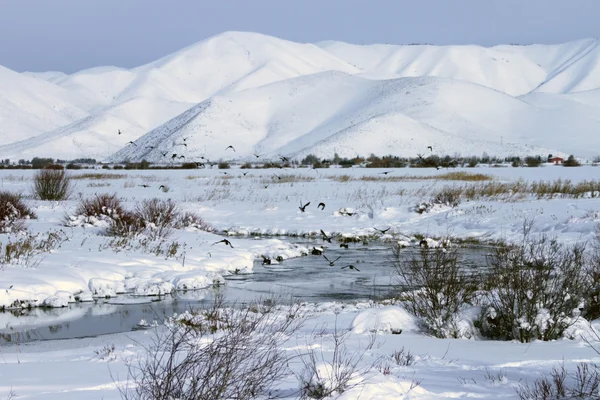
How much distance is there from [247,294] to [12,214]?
12013mm

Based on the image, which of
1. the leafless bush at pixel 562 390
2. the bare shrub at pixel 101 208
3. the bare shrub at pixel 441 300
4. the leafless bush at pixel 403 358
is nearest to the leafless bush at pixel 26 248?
the bare shrub at pixel 101 208

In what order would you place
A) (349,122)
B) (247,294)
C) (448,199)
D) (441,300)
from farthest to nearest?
(349,122) → (448,199) → (247,294) → (441,300)

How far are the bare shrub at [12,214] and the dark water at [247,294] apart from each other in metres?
7.42

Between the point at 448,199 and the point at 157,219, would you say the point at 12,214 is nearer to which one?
the point at 157,219

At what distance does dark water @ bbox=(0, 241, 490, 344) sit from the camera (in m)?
11.6

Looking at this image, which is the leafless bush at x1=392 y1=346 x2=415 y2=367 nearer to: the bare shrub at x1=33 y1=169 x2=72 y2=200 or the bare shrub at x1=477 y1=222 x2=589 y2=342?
the bare shrub at x1=477 y1=222 x2=589 y2=342

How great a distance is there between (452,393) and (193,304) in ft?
24.6

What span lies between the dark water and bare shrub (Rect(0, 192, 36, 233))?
742 cm

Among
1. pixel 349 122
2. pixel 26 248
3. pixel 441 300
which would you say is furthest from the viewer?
pixel 349 122

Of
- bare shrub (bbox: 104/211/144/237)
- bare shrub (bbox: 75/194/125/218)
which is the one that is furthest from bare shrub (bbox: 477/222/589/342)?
bare shrub (bbox: 75/194/125/218)

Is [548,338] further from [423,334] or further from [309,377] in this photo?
[309,377]

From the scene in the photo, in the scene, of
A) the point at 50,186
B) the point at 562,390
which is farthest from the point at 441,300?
the point at 50,186

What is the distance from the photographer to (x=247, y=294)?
14391 mm

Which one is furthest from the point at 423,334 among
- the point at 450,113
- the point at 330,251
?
the point at 450,113
